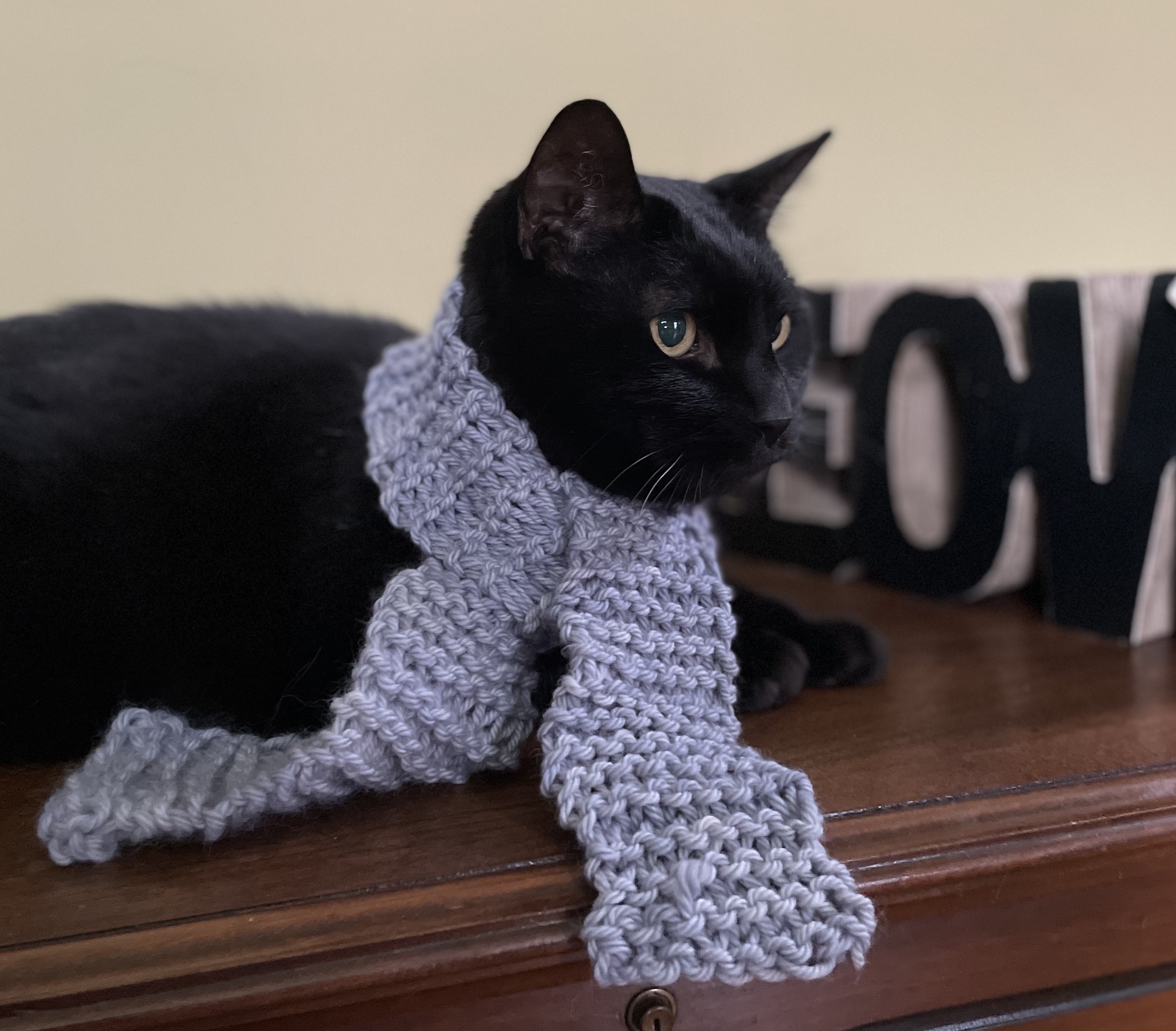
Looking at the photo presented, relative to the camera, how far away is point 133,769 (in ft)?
1.80

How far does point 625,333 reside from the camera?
56 centimetres

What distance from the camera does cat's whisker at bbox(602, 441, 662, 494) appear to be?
57 centimetres

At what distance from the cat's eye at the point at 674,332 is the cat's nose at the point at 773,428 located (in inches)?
2.8

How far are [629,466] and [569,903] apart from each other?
269mm

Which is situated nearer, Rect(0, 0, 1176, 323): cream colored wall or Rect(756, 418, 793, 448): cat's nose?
Rect(756, 418, 793, 448): cat's nose

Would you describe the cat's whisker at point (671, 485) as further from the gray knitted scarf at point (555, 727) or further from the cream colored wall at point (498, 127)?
the cream colored wall at point (498, 127)

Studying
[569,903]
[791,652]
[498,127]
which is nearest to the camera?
[569,903]

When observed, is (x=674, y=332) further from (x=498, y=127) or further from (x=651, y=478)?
(x=498, y=127)

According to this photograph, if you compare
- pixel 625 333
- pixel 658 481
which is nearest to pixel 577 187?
pixel 625 333

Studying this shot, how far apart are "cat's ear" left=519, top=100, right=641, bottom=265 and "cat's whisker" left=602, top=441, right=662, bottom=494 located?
13cm

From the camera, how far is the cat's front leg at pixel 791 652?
674mm

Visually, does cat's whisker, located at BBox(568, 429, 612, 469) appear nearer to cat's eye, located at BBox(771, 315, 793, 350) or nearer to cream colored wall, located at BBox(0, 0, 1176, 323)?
cat's eye, located at BBox(771, 315, 793, 350)

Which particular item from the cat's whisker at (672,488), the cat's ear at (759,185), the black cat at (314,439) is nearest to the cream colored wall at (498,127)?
the cat's ear at (759,185)

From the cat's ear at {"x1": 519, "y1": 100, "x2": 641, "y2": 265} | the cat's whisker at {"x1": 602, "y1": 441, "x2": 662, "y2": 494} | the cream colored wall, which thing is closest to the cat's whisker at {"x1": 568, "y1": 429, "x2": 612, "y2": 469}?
the cat's whisker at {"x1": 602, "y1": 441, "x2": 662, "y2": 494}
